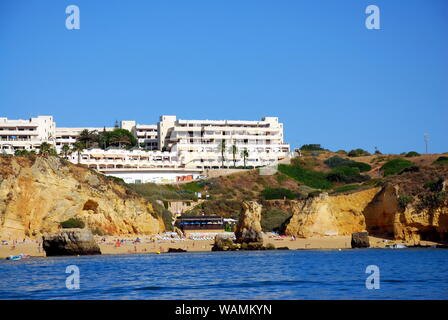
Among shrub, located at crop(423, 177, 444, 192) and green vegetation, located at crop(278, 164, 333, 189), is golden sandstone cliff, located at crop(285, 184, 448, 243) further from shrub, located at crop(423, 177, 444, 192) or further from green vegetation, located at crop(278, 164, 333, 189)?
green vegetation, located at crop(278, 164, 333, 189)

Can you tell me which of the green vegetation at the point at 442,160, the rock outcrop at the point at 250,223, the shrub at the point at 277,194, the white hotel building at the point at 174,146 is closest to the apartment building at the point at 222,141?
the white hotel building at the point at 174,146

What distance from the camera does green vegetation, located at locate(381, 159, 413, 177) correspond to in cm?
12044

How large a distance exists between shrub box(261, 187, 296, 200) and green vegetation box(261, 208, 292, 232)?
9669 millimetres

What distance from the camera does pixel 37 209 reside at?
64.0m

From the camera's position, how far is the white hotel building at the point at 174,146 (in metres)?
119

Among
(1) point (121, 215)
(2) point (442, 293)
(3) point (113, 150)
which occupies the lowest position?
(2) point (442, 293)

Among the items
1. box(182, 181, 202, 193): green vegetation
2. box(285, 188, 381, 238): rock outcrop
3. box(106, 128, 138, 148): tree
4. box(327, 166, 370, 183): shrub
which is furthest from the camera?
box(106, 128, 138, 148): tree

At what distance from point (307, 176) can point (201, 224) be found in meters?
42.6

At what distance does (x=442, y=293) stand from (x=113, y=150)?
327 ft

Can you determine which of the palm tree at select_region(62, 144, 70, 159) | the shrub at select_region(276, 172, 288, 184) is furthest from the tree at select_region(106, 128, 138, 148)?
the shrub at select_region(276, 172, 288, 184)

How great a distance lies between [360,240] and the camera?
66.0m

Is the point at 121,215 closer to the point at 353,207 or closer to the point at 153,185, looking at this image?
the point at 353,207
